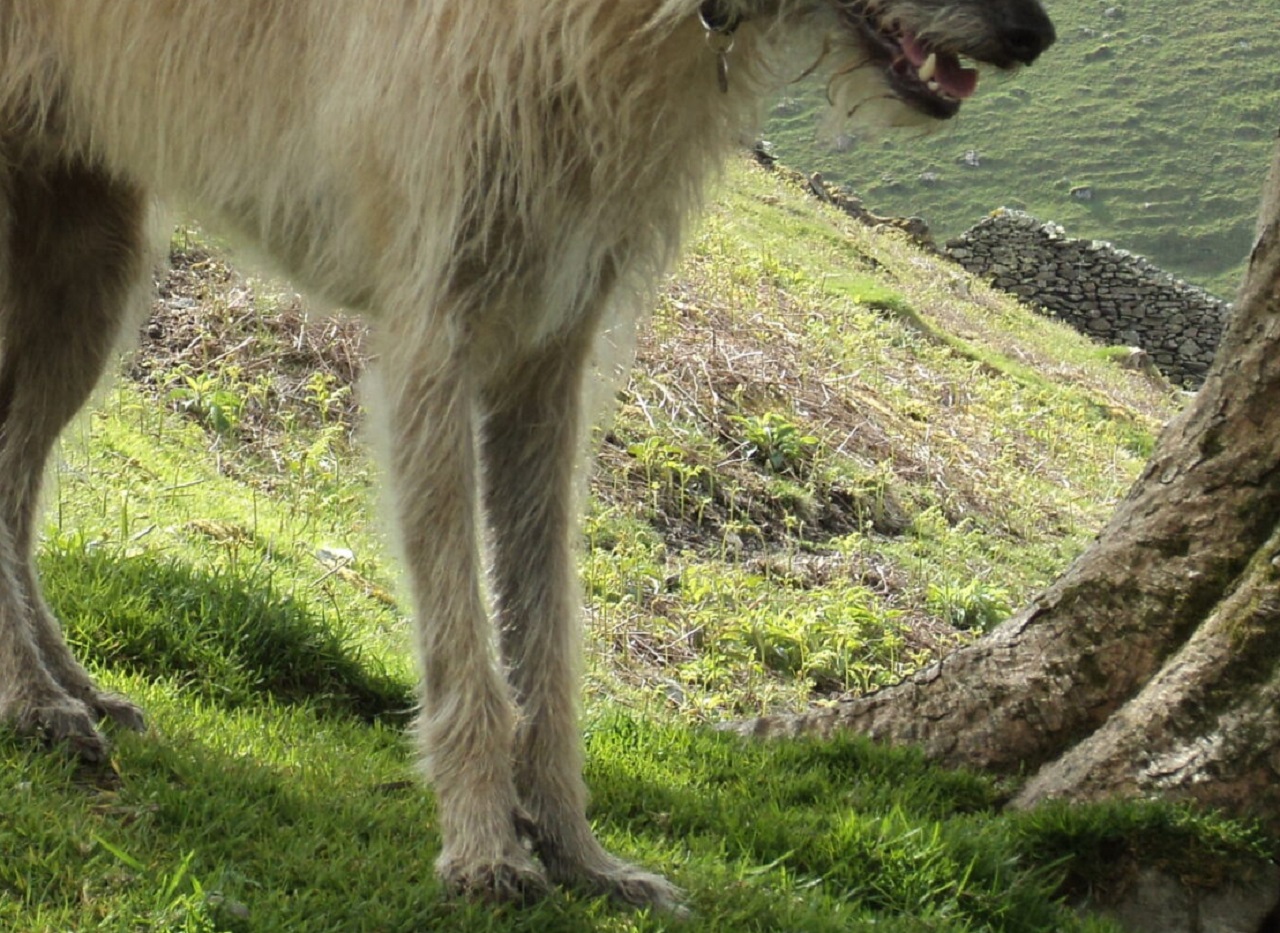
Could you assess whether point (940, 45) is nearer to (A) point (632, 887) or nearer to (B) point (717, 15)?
(B) point (717, 15)

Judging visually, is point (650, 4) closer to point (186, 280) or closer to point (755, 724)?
point (755, 724)

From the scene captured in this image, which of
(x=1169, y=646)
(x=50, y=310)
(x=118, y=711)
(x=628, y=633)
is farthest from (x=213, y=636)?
(x=1169, y=646)

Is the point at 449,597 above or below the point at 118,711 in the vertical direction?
above

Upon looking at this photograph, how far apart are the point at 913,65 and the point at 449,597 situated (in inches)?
66.0

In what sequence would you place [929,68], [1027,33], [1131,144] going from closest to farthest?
[1027,33], [929,68], [1131,144]

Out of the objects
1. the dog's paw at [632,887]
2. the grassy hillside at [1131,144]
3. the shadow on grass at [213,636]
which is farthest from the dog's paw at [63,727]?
the grassy hillside at [1131,144]

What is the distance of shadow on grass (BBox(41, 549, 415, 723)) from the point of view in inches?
194

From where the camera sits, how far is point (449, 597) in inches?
150

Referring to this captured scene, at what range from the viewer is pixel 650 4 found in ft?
11.6

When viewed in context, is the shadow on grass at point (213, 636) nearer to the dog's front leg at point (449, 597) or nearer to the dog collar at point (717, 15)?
the dog's front leg at point (449, 597)

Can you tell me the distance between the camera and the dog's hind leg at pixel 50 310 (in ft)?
15.6

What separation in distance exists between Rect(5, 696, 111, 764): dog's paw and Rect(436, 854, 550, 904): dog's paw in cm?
105

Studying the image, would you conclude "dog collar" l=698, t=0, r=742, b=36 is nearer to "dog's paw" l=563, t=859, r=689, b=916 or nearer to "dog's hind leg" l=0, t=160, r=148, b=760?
"dog's paw" l=563, t=859, r=689, b=916

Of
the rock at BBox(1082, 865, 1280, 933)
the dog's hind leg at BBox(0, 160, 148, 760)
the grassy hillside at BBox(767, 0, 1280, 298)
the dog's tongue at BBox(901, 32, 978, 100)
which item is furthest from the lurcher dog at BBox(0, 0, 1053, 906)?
the grassy hillside at BBox(767, 0, 1280, 298)
